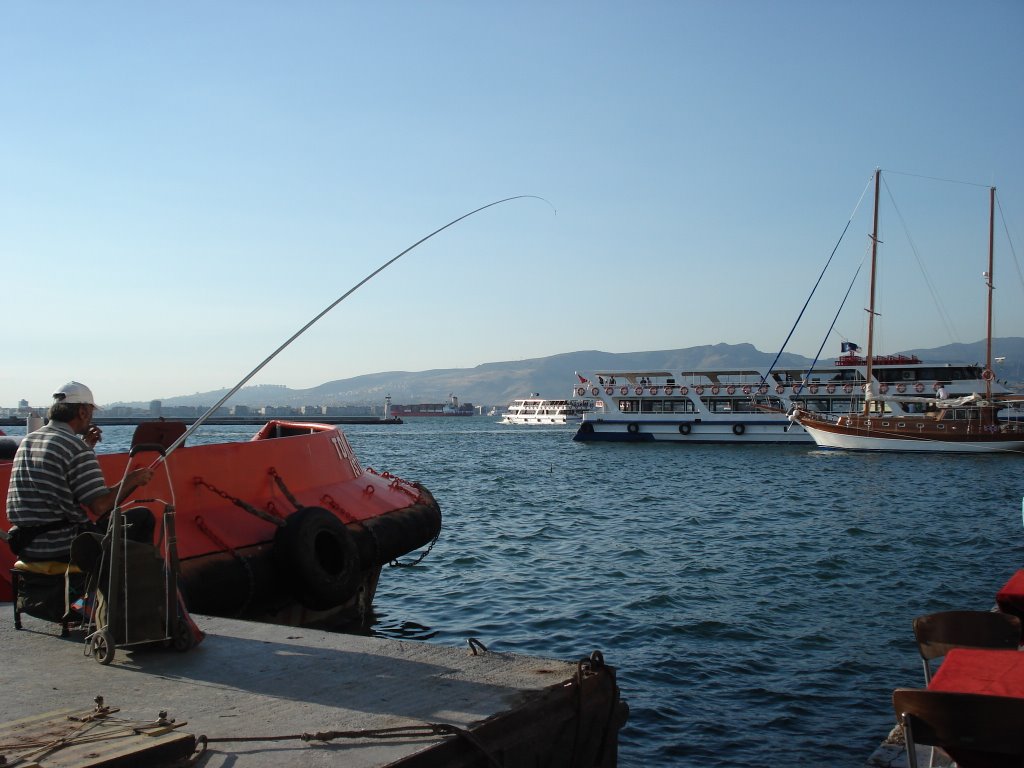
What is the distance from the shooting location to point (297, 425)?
1262 cm

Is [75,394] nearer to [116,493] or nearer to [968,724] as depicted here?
[116,493]

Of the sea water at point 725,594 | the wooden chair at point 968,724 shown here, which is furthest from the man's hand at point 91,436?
the wooden chair at point 968,724

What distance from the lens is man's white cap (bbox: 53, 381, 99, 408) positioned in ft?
16.6

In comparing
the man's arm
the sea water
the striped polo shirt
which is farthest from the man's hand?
the sea water

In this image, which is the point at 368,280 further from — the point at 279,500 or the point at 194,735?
the point at 194,735

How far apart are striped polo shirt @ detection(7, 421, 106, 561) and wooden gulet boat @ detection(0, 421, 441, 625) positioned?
1.61 metres

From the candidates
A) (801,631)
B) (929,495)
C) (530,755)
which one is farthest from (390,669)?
(929,495)

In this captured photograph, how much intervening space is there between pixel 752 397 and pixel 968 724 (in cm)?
5442

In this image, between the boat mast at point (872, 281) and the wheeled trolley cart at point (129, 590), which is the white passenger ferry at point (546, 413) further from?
the wheeled trolley cart at point (129, 590)

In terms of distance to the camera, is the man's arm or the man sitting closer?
the man's arm

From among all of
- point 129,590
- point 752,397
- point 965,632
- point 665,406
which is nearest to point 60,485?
point 129,590

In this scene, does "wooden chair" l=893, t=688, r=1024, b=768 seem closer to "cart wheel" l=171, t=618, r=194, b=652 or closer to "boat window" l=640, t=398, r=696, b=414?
"cart wheel" l=171, t=618, r=194, b=652

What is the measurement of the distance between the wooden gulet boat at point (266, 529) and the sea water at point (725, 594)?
1.68 meters

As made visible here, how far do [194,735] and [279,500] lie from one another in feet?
16.8
